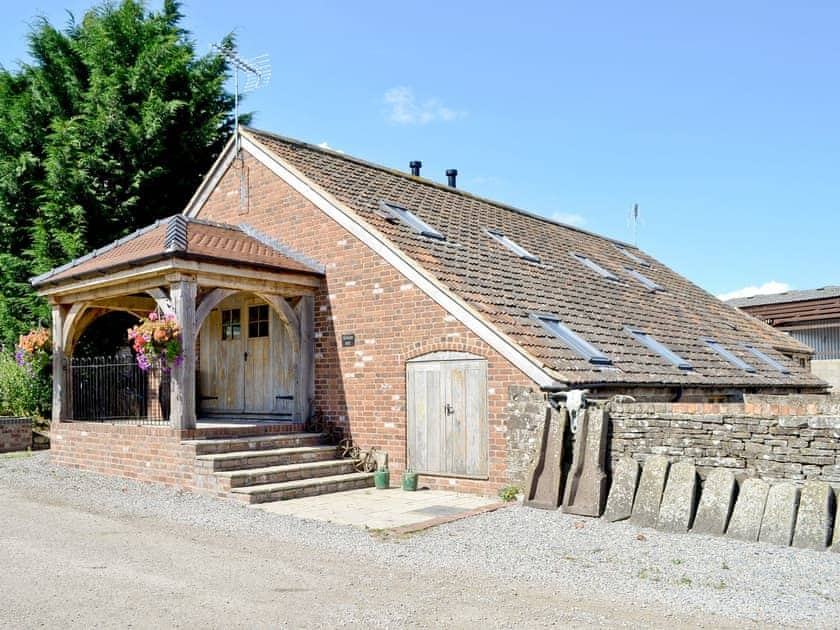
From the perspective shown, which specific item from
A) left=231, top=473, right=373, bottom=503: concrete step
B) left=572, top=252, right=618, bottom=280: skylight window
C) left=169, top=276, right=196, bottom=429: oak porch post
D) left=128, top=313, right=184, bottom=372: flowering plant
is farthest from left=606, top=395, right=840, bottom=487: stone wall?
left=572, top=252, right=618, bottom=280: skylight window

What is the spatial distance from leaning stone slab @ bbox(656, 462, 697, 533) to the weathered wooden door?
307cm

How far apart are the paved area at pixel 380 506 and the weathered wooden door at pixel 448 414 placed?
0.51 m

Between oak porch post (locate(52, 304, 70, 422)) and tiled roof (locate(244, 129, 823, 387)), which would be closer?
tiled roof (locate(244, 129, 823, 387))

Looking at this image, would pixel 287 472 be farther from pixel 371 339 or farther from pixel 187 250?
pixel 187 250

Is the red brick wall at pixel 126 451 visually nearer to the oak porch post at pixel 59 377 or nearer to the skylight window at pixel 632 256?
the oak porch post at pixel 59 377

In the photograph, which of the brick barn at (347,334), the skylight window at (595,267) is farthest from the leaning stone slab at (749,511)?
the skylight window at (595,267)

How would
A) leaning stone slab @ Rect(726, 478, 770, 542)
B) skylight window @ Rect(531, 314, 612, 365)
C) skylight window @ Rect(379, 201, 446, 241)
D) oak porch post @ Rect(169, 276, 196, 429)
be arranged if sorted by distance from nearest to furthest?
leaning stone slab @ Rect(726, 478, 770, 542) < oak porch post @ Rect(169, 276, 196, 429) < skylight window @ Rect(531, 314, 612, 365) < skylight window @ Rect(379, 201, 446, 241)

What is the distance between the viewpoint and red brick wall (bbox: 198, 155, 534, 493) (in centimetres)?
1126

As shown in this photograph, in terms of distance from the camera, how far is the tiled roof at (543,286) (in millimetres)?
12102

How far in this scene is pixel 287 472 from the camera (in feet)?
37.9

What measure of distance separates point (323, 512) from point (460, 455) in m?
2.48

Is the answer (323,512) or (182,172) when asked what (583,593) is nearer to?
(323,512)

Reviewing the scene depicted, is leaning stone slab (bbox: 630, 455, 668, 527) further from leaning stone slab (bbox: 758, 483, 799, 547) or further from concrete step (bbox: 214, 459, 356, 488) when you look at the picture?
concrete step (bbox: 214, 459, 356, 488)

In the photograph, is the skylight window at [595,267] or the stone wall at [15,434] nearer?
the stone wall at [15,434]
